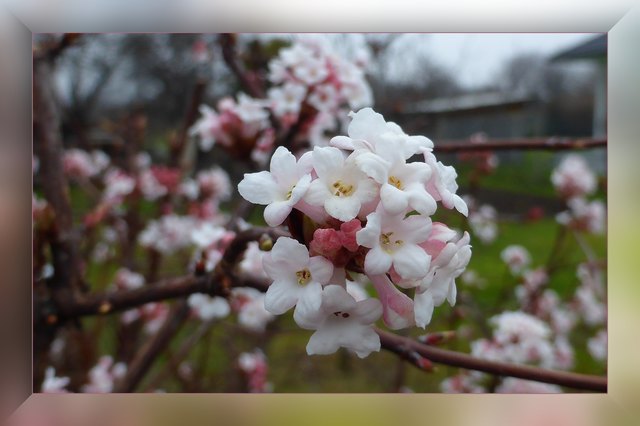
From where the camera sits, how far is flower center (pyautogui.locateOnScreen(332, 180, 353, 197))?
504 millimetres

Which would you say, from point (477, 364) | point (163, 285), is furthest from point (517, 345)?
point (163, 285)

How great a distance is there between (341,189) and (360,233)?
0.15 ft

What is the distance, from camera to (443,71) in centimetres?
363

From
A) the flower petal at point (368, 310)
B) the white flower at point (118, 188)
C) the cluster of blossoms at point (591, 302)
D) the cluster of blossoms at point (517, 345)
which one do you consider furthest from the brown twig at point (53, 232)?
the cluster of blossoms at point (591, 302)

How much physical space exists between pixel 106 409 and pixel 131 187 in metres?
1.07

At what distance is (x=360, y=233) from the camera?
1.57 feet

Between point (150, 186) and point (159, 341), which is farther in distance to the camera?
point (150, 186)

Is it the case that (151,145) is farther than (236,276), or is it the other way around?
(151,145)

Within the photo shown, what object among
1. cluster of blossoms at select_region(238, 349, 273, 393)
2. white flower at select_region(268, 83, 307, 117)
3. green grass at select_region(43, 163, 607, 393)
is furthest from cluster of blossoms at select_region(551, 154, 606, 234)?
white flower at select_region(268, 83, 307, 117)

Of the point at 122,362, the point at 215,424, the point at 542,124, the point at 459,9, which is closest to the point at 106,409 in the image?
the point at 215,424

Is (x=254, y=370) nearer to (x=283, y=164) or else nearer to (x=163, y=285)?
(x=163, y=285)

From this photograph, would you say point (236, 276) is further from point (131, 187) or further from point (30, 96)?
point (131, 187)

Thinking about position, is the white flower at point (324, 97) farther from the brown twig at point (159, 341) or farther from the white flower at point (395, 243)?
the white flower at point (395, 243)

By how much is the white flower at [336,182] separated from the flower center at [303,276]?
0.20 ft
